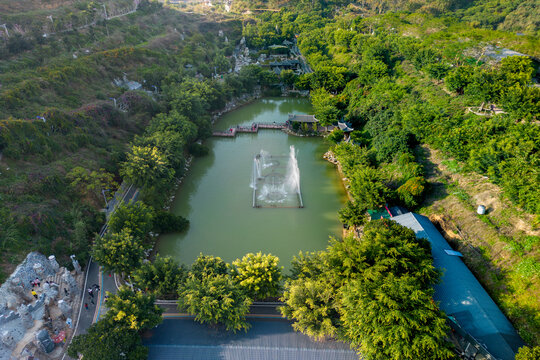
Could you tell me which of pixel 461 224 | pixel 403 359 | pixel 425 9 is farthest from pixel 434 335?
pixel 425 9

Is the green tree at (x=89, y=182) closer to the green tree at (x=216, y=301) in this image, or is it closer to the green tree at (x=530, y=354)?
the green tree at (x=216, y=301)

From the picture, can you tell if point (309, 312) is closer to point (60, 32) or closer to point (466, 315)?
point (466, 315)

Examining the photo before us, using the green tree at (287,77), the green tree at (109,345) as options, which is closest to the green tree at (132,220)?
the green tree at (109,345)

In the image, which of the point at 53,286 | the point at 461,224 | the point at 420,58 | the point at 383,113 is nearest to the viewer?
the point at 53,286

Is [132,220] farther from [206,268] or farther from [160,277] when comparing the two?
[206,268]

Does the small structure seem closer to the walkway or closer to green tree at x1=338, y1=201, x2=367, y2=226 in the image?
green tree at x1=338, y1=201, x2=367, y2=226

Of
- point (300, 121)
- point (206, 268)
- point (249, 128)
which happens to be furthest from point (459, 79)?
point (206, 268)
